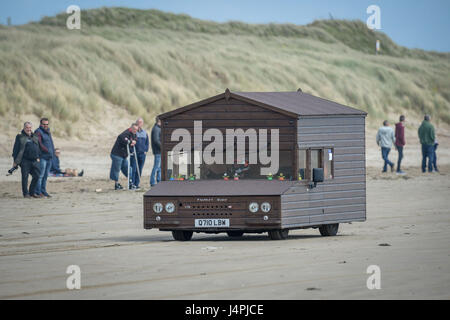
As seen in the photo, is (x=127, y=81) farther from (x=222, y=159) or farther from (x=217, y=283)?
(x=217, y=283)

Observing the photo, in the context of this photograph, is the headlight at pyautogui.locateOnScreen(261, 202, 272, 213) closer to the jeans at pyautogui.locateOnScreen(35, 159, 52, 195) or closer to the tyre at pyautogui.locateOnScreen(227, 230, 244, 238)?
the tyre at pyautogui.locateOnScreen(227, 230, 244, 238)

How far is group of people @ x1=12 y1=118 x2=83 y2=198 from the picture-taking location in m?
30.5

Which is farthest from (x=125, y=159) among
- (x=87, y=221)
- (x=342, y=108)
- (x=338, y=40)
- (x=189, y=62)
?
(x=338, y=40)

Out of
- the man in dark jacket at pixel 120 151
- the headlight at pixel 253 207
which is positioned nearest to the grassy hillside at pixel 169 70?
the man in dark jacket at pixel 120 151

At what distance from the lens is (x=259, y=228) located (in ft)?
64.3

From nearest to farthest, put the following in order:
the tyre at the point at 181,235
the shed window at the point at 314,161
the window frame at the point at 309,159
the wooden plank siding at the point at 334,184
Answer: the wooden plank siding at the point at 334,184 → the window frame at the point at 309,159 → the shed window at the point at 314,161 → the tyre at the point at 181,235

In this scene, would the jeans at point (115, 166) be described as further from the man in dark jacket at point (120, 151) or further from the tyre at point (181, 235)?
the tyre at point (181, 235)

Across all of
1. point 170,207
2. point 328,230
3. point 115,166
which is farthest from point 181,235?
point 115,166

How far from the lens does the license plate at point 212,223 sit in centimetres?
1964

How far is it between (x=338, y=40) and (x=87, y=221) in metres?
98.5

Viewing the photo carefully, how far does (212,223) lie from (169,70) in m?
48.0

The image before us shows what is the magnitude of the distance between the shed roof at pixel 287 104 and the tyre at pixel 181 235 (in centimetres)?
197

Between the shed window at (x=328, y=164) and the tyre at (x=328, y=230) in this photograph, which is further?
the tyre at (x=328, y=230)

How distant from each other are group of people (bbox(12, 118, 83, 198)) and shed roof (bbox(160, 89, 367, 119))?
10.2 meters
